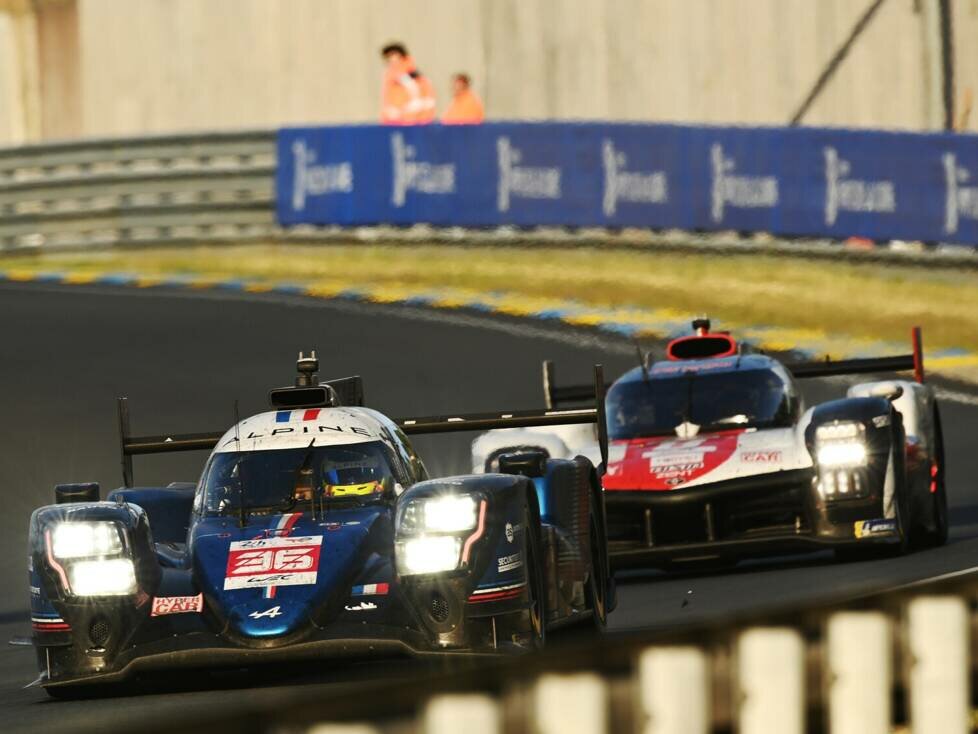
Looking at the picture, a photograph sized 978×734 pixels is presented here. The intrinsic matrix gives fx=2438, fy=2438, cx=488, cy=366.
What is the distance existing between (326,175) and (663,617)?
49.7 ft

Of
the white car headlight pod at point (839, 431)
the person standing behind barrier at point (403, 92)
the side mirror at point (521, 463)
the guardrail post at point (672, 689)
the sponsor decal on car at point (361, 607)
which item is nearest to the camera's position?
the guardrail post at point (672, 689)

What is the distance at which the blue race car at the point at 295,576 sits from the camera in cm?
872

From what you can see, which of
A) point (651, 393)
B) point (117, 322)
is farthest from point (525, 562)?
point (117, 322)

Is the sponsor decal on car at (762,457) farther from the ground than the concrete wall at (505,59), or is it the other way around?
the concrete wall at (505,59)

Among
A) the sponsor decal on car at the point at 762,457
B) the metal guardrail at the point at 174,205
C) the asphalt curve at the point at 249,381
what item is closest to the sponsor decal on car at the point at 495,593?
the asphalt curve at the point at 249,381

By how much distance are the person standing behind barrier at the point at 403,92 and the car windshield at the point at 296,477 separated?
55.0ft

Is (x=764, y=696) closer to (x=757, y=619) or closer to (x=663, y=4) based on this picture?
(x=757, y=619)

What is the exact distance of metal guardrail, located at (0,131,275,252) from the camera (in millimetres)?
25906

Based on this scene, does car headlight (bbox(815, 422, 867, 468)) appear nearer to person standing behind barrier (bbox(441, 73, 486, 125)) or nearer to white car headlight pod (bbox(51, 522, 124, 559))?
white car headlight pod (bbox(51, 522, 124, 559))

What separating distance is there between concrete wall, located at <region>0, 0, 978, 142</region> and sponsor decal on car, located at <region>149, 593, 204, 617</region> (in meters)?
20.2

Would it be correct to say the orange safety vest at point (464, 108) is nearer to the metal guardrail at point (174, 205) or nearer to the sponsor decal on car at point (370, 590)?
the metal guardrail at point (174, 205)

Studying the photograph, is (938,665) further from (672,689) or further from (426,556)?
(426,556)

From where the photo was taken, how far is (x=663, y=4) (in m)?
29.8

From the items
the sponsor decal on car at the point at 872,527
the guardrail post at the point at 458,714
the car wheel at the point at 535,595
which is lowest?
the sponsor decal on car at the point at 872,527
